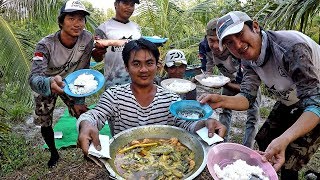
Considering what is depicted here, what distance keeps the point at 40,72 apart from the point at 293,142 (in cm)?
215

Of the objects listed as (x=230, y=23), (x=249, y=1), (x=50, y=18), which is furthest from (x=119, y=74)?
(x=249, y=1)

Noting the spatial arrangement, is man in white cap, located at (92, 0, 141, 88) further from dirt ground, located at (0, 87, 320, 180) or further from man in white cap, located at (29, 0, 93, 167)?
dirt ground, located at (0, 87, 320, 180)

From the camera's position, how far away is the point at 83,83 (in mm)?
2777

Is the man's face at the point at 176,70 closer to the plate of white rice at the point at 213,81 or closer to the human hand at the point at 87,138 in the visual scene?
the plate of white rice at the point at 213,81

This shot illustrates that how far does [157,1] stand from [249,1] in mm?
2163

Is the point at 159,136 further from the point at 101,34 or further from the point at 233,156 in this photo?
the point at 101,34

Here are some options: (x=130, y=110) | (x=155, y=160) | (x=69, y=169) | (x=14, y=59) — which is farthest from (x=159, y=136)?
(x=14, y=59)

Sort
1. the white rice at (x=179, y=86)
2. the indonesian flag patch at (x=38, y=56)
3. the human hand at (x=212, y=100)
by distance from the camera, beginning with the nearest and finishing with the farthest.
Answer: the human hand at (x=212, y=100), the indonesian flag patch at (x=38, y=56), the white rice at (x=179, y=86)

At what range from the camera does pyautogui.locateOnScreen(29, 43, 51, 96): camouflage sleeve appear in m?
2.66

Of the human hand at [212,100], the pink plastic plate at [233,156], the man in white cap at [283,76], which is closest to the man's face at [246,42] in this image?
the man in white cap at [283,76]

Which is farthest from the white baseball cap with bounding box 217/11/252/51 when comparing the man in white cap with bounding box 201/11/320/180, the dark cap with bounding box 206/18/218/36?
the dark cap with bounding box 206/18/218/36

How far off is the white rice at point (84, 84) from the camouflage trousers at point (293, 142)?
4.75 feet

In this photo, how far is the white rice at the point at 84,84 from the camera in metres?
2.70

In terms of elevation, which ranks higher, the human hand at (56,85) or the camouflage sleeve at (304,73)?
the camouflage sleeve at (304,73)
